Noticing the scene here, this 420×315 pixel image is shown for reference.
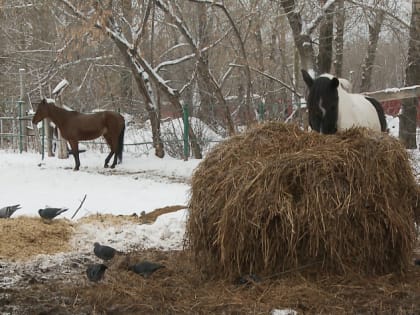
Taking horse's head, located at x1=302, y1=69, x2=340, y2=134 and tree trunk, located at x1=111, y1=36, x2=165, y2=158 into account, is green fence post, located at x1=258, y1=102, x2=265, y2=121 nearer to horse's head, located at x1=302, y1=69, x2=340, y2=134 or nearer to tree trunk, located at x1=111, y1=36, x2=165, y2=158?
tree trunk, located at x1=111, y1=36, x2=165, y2=158

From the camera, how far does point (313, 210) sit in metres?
4.15

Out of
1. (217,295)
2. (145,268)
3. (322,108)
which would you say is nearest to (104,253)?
(145,268)

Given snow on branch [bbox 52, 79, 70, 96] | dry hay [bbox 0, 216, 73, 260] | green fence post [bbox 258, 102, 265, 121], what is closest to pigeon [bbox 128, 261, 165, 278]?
dry hay [bbox 0, 216, 73, 260]

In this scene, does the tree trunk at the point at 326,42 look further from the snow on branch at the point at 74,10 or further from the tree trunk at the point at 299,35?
the snow on branch at the point at 74,10

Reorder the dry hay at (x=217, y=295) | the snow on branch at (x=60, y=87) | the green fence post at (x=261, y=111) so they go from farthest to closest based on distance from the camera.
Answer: the snow on branch at (x=60, y=87) < the green fence post at (x=261, y=111) < the dry hay at (x=217, y=295)

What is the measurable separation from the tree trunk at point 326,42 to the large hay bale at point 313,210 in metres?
Answer: 8.62

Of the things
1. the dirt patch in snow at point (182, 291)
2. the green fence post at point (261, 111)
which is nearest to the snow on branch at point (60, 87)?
the green fence post at point (261, 111)

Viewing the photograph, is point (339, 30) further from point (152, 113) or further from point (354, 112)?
point (354, 112)

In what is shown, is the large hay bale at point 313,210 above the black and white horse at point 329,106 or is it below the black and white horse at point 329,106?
below

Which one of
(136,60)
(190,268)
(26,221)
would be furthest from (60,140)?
(190,268)

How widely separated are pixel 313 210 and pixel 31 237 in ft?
10.5

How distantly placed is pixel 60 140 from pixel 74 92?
4715mm

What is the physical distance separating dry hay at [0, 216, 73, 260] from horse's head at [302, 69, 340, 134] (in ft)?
9.48

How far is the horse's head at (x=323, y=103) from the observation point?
6.04 metres
